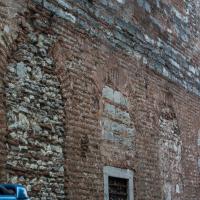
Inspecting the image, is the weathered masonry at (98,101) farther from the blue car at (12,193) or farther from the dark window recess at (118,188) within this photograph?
the blue car at (12,193)

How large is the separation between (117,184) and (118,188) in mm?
74

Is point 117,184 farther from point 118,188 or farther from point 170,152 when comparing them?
point 170,152

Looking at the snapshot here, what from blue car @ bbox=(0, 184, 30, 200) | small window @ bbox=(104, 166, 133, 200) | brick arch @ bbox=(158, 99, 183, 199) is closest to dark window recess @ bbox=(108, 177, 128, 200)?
small window @ bbox=(104, 166, 133, 200)

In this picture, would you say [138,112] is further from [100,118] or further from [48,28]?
[48,28]

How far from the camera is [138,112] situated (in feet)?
26.0

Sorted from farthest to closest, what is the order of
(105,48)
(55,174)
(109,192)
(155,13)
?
(155,13) < (105,48) < (109,192) < (55,174)

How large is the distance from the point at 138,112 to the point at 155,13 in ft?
7.30

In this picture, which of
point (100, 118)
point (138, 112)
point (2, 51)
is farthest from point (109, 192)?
point (2, 51)

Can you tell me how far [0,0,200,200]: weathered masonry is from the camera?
5684mm

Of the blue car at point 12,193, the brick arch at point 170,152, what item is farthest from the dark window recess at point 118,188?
the blue car at point 12,193

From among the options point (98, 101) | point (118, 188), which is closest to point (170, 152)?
point (118, 188)

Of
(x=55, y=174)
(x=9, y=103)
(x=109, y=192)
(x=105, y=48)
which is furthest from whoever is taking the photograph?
(x=105, y=48)

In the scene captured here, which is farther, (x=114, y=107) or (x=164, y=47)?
(x=164, y=47)

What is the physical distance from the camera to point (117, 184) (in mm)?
7168
